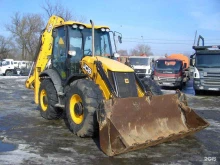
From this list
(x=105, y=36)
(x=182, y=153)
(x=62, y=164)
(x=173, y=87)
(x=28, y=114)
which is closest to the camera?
(x=62, y=164)

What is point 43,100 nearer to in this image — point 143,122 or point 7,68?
point 143,122

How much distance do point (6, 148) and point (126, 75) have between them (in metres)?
2.98

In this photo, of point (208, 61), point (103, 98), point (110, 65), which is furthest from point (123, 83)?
point (208, 61)

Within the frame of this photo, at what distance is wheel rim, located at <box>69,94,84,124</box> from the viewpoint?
243 inches

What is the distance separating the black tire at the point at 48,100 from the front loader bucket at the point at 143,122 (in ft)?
9.15

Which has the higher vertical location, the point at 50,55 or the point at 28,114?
the point at 50,55

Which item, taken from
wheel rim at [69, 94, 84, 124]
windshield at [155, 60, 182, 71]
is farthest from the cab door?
windshield at [155, 60, 182, 71]

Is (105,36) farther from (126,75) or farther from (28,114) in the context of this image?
(28,114)

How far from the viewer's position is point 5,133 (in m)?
6.66

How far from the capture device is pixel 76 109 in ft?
20.6

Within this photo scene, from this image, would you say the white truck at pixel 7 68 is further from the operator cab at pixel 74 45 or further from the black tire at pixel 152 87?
the black tire at pixel 152 87

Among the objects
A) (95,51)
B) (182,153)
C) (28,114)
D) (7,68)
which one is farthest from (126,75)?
(7,68)

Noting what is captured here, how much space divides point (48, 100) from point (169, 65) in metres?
12.7

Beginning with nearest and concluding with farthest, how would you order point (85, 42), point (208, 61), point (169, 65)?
point (85, 42) → point (208, 61) → point (169, 65)
